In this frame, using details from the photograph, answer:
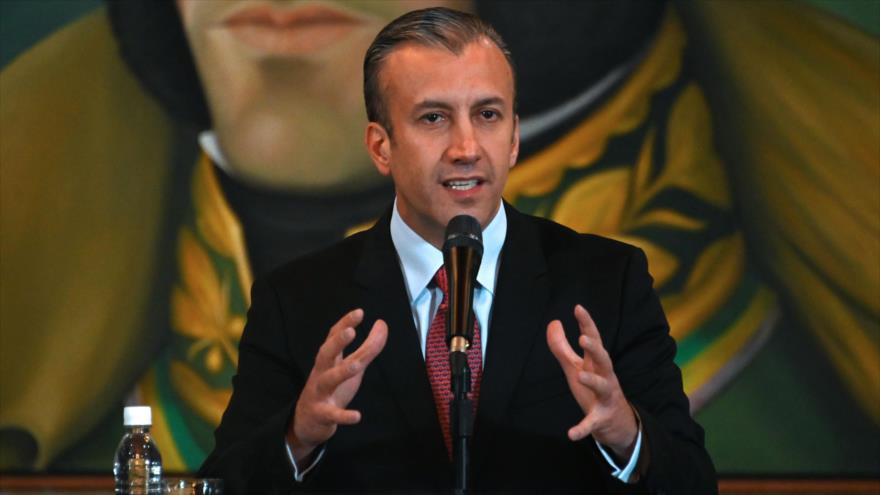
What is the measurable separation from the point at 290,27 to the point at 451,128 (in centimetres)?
172

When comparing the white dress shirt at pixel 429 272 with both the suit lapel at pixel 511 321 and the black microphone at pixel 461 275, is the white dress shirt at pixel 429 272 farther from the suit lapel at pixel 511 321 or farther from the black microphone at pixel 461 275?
the black microphone at pixel 461 275

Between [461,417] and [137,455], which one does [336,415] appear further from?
[137,455]

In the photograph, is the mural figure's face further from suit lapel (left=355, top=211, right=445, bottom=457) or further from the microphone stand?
the microphone stand

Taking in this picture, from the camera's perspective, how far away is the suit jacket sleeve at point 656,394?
6.79 feet

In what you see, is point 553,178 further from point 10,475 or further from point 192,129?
point 10,475

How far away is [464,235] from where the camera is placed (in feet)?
6.48

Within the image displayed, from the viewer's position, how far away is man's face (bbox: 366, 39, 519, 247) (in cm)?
238

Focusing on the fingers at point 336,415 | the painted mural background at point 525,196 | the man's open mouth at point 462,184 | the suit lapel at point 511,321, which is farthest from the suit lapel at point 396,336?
the painted mural background at point 525,196

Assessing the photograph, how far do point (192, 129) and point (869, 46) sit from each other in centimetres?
210

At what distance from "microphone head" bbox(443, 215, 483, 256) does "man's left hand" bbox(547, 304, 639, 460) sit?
0.20m

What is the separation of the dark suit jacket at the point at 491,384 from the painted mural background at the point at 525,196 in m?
1.32

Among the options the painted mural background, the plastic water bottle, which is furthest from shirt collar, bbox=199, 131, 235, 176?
the plastic water bottle

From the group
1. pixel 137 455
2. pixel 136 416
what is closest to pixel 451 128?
pixel 136 416

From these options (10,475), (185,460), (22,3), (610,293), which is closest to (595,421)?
(610,293)
